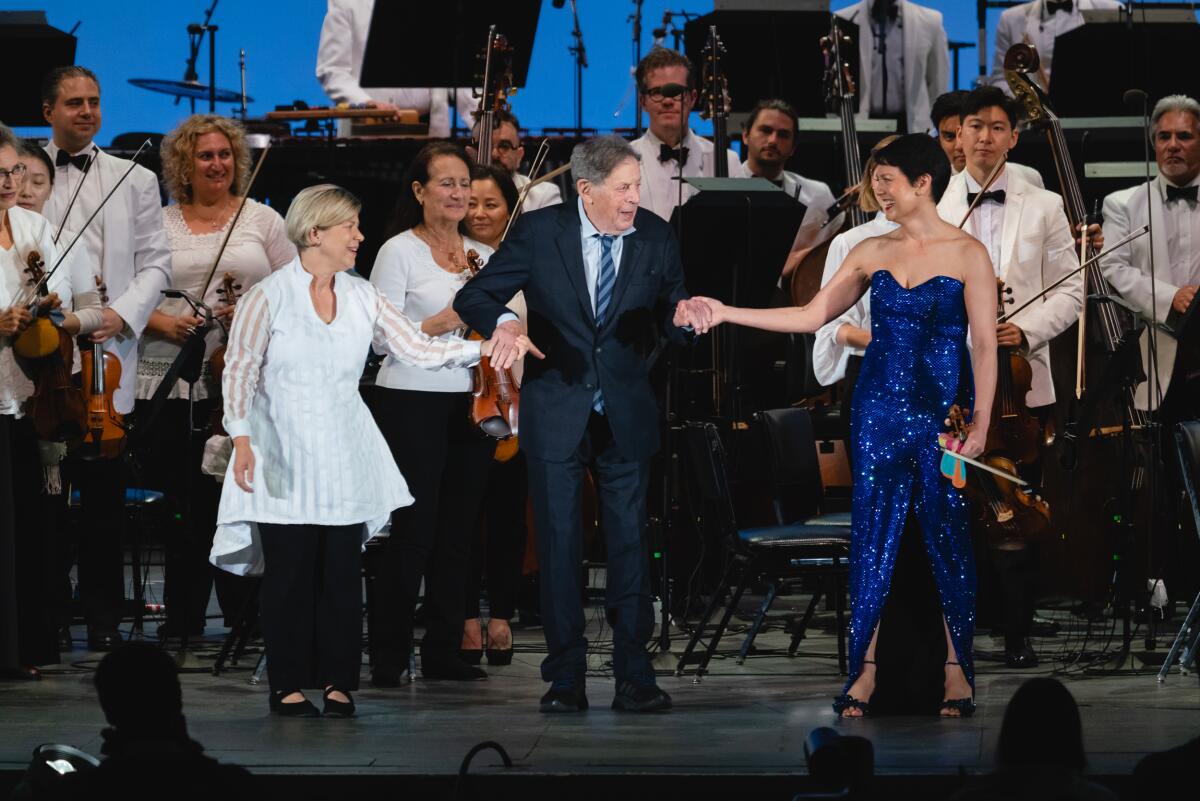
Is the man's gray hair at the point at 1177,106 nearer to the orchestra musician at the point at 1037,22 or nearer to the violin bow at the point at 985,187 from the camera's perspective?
the violin bow at the point at 985,187

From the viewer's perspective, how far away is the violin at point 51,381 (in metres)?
5.62

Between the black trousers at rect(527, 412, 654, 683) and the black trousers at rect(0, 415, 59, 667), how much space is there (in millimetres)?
1710

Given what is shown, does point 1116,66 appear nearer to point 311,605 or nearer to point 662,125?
point 662,125

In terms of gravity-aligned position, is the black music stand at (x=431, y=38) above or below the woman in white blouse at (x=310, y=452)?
above

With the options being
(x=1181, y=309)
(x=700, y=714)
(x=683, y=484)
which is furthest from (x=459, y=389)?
(x=1181, y=309)

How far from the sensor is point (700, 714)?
16.5 ft

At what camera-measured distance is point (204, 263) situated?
6.74m

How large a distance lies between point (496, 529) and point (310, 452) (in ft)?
4.07

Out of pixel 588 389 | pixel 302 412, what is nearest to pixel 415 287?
pixel 302 412

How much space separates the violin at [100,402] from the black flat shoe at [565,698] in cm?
195

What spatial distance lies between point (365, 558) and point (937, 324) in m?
2.19

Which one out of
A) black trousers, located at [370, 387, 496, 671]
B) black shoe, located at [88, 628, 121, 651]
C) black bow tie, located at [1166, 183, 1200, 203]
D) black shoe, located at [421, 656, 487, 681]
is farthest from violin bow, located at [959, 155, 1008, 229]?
black shoe, located at [88, 628, 121, 651]

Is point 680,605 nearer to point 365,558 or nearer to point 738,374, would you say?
point 738,374

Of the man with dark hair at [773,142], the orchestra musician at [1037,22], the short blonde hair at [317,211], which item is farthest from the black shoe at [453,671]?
the orchestra musician at [1037,22]
